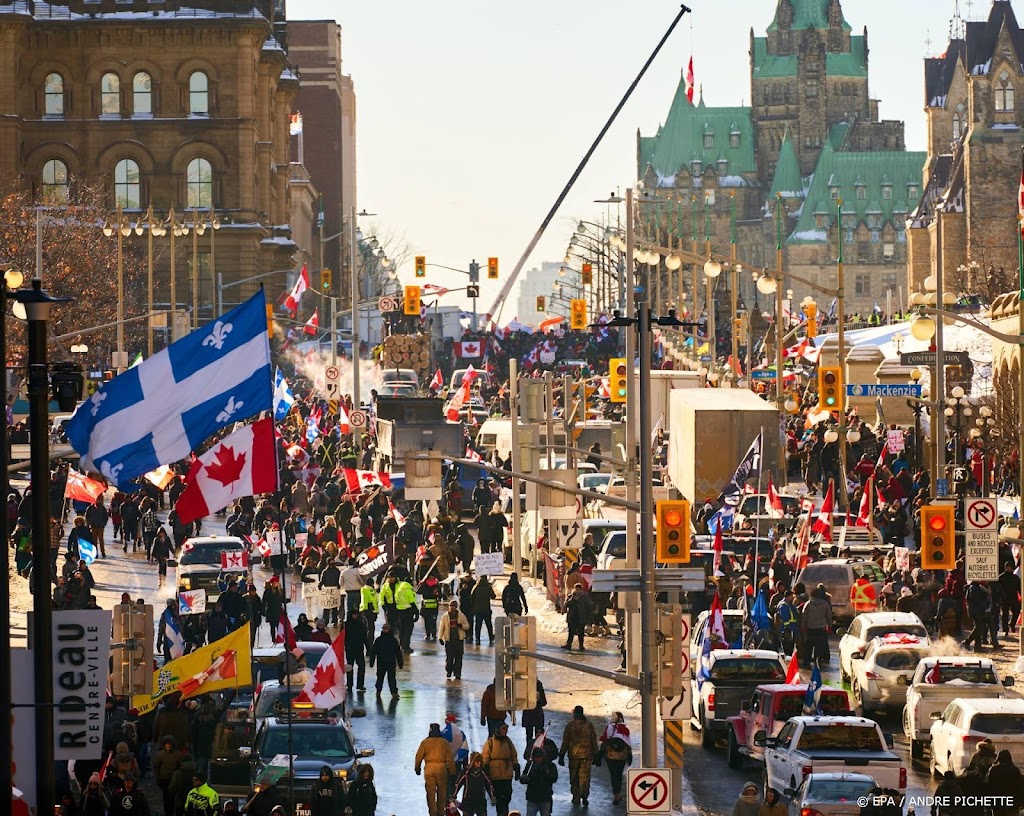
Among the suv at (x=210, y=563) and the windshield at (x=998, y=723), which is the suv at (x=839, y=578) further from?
the windshield at (x=998, y=723)

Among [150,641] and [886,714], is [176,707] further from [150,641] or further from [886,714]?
[886,714]

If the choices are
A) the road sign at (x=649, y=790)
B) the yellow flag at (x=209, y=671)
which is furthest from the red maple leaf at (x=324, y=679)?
the road sign at (x=649, y=790)

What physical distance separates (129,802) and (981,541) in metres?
16.6

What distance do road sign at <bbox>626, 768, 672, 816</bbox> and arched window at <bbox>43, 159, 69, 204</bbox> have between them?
93156 millimetres

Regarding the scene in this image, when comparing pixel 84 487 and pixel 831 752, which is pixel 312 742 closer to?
pixel 831 752

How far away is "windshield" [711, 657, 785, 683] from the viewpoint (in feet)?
95.3

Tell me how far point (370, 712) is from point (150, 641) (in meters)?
7.99

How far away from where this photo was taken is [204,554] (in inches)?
1649

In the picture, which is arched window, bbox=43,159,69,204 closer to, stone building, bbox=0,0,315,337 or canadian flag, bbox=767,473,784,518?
stone building, bbox=0,0,315,337

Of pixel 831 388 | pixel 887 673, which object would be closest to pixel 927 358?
pixel 831 388

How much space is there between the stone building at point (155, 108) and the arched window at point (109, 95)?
48mm

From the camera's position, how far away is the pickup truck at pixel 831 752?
23.4 m

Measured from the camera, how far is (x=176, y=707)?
25.8 meters

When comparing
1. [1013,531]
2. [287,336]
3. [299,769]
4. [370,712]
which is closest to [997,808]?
[299,769]
